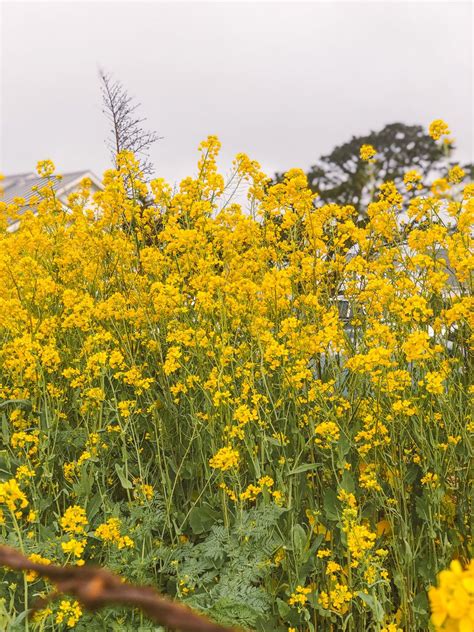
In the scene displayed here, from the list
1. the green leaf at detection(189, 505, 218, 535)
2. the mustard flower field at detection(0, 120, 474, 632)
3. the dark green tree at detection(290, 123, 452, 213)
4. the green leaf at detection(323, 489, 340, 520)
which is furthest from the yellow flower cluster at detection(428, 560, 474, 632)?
the dark green tree at detection(290, 123, 452, 213)

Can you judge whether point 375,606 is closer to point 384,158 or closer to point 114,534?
point 114,534

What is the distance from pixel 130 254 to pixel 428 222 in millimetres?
1726

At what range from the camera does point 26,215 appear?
411 centimetres

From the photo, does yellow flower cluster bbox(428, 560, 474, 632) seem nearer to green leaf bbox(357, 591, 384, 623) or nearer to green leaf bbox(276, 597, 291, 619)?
green leaf bbox(357, 591, 384, 623)

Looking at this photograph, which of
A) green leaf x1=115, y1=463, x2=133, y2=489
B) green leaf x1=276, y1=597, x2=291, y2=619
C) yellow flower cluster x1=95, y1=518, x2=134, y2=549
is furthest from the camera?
green leaf x1=115, y1=463, x2=133, y2=489

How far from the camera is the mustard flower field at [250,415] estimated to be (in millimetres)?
2408

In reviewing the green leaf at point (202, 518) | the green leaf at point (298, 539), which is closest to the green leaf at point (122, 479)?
the green leaf at point (202, 518)

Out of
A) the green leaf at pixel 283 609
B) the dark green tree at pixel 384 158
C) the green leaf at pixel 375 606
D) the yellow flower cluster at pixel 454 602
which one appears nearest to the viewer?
the yellow flower cluster at pixel 454 602

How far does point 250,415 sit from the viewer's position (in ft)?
8.32

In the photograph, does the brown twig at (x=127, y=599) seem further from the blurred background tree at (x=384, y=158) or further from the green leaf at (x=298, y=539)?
the blurred background tree at (x=384, y=158)

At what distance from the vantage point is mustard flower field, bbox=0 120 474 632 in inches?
94.8

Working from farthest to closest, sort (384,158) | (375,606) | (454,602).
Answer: (384,158) < (375,606) < (454,602)

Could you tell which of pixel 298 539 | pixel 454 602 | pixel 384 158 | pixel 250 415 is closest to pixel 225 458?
pixel 250 415

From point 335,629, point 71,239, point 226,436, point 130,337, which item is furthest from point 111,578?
point 71,239
